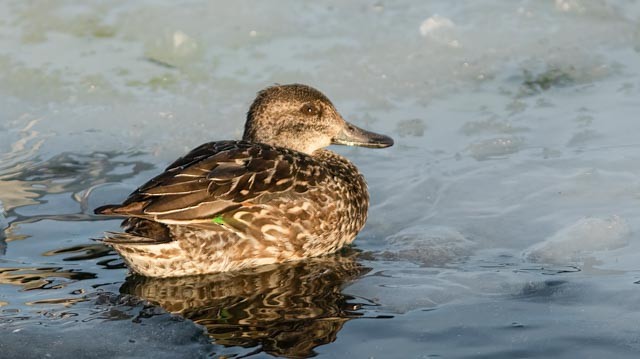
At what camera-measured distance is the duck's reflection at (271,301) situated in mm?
5277

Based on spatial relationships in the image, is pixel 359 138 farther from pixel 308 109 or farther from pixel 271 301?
pixel 271 301

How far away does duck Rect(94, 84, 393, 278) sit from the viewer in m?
5.98

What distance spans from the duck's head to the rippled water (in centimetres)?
46

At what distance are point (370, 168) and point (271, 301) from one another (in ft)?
7.54

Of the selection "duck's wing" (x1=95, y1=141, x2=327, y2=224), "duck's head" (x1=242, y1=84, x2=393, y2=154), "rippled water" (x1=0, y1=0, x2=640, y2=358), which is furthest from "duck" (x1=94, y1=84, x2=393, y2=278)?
"duck's head" (x1=242, y1=84, x2=393, y2=154)

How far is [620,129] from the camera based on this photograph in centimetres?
787

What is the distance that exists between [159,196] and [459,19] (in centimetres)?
508

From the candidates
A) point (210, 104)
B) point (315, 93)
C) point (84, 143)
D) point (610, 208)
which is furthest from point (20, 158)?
point (610, 208)

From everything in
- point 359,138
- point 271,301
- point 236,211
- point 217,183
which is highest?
point 359,138

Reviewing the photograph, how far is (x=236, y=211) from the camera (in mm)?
6215

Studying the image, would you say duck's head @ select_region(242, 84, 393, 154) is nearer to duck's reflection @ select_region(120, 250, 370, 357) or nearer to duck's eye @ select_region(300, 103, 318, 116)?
duck's eye @ select_region(300, 103, 318, 116)

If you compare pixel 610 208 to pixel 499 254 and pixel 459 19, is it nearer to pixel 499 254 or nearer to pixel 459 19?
pixel 499 254

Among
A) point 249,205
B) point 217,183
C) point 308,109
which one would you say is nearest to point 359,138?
point 308,109

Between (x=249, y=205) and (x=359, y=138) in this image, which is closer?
(x=249, y=205)
